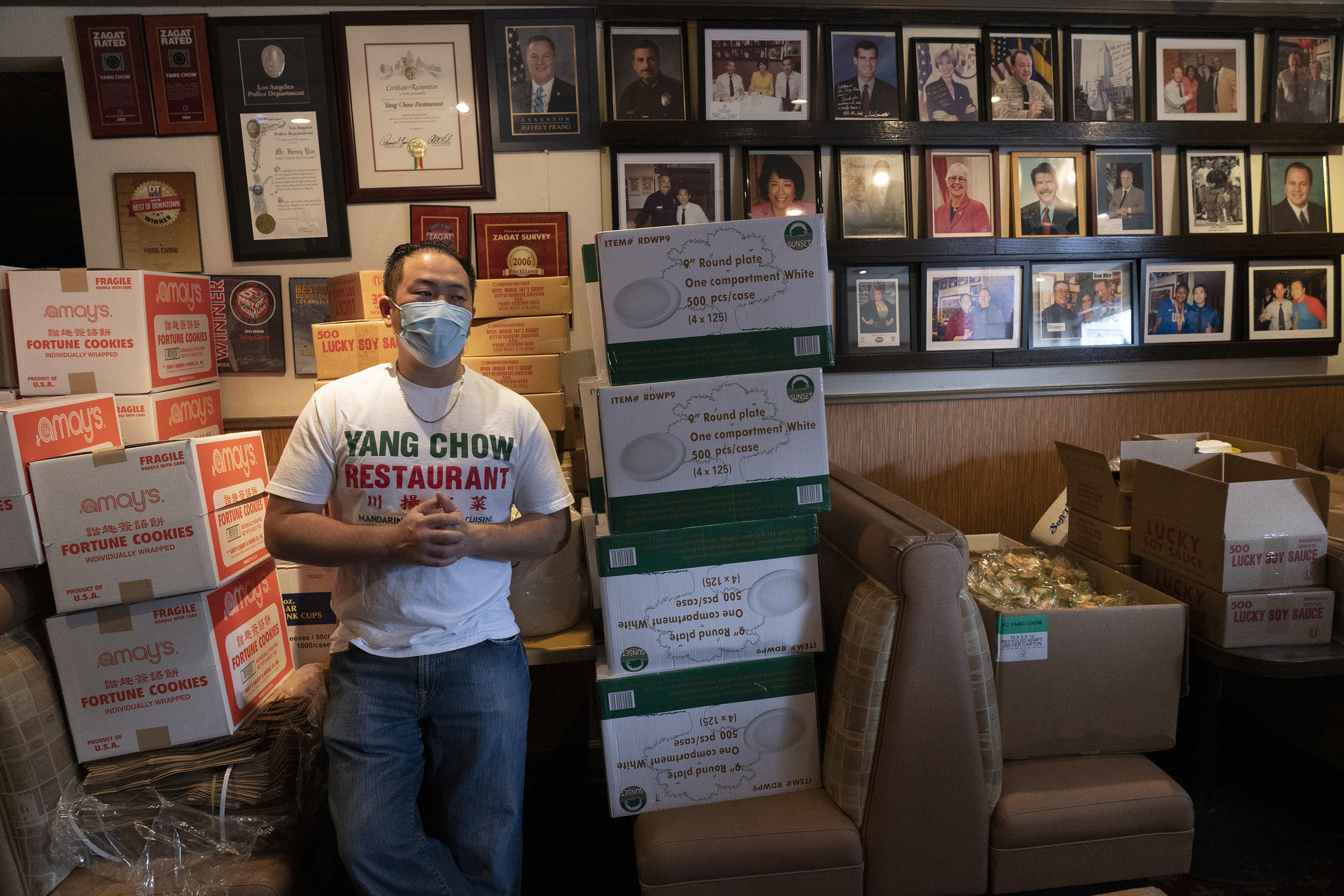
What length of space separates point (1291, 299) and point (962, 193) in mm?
1297

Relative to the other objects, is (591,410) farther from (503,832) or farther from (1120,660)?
(1120,660)

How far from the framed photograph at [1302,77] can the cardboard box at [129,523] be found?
3491 mm

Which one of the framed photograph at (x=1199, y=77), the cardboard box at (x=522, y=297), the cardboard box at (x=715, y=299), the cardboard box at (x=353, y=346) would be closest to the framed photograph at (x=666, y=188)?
the cardboard box at (x=522, y=297)

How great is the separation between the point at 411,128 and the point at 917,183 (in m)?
1.66

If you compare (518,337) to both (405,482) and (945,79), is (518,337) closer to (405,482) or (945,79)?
(405,482)

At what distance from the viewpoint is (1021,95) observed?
253cm

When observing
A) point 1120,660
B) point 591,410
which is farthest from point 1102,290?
point 591,410

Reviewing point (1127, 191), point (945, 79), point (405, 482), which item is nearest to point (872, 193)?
point (945, 79)

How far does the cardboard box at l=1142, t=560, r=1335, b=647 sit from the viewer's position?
1755mm

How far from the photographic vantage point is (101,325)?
1.83 m

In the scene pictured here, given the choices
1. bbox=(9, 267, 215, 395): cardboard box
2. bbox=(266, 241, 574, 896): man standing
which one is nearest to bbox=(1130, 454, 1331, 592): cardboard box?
bbox=(266, 241, 574, 896): man standing

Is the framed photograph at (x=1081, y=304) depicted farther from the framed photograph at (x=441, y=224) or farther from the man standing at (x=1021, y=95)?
the framed photograph at (x=441, y=224)

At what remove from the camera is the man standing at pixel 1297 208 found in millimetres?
2664

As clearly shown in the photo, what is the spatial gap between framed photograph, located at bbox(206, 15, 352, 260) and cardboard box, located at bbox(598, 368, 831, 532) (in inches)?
56.1
